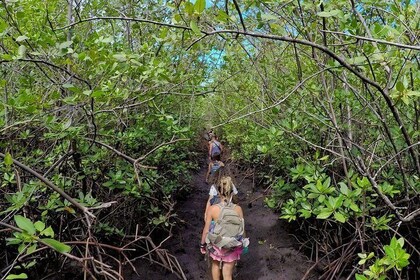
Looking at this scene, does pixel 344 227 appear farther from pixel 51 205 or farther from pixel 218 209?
pixel 51 205

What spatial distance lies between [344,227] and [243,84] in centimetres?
283

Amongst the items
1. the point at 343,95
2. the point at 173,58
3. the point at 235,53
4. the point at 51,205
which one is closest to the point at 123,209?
the point at 51,205

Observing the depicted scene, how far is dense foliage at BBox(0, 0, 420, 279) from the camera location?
2.30 metres

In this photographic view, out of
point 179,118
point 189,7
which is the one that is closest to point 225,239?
point 179,118

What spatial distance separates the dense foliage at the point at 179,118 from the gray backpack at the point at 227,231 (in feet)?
1.78

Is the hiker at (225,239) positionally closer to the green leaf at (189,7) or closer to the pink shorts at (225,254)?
the pink shorts at (225,254)

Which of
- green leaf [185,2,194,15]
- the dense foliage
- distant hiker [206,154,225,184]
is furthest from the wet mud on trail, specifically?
green leaf [185,2,194,15]

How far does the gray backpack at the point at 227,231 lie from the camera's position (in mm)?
4098

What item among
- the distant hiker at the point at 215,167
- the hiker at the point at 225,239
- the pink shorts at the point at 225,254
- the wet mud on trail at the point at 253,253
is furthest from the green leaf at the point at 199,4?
the distant hiker at the point at 215,167

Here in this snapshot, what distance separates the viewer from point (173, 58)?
4785 mm

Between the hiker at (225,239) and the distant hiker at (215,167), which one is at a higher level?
the hiker at (225,239)

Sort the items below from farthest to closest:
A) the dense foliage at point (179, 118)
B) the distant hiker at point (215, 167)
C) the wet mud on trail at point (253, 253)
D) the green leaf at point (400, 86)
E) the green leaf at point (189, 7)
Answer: the distant hiker at point (215, 167), the wet mud on trail at point (253, 253), the dense foliage at point (179, 118), the green leaf at point (400, 86), the green leaf at point (189, 7)

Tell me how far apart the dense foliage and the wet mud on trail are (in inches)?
11.3

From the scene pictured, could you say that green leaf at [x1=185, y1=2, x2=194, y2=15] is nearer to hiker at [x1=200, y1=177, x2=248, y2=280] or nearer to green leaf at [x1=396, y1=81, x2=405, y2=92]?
green leaf at [x1=396, y1=81, x2=405, y2=92]
